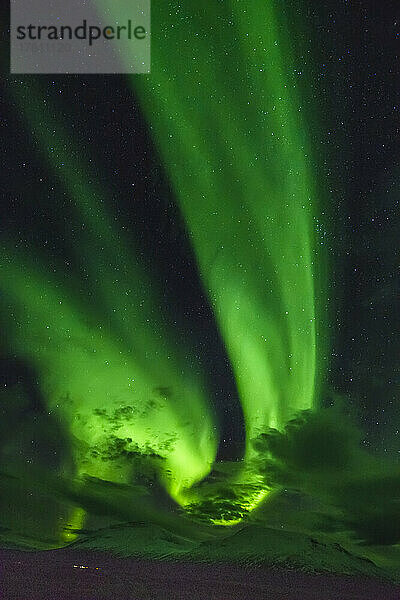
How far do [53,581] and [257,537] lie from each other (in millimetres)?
35151

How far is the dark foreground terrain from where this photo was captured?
16.2 metres

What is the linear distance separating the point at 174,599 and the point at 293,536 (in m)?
31.5

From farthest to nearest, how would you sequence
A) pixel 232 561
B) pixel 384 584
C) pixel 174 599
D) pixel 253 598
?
pixel 232 561 → pixel 384 584 → pixel 253 598 → pixel 174 599

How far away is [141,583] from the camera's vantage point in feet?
71.9

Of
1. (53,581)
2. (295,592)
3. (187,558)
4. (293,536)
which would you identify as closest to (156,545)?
(187,558)

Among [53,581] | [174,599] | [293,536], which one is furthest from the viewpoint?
[293,536]

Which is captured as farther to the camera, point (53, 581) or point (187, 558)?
point (187, 558)

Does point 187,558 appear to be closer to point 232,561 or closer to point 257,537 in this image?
point 232,561

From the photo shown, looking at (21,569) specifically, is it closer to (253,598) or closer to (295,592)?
(253,598)

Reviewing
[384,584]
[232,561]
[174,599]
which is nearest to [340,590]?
[384,584]

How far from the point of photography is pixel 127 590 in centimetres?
1973

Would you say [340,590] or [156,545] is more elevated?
[156,545]

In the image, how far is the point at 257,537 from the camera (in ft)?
161

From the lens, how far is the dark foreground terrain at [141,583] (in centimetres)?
1616
